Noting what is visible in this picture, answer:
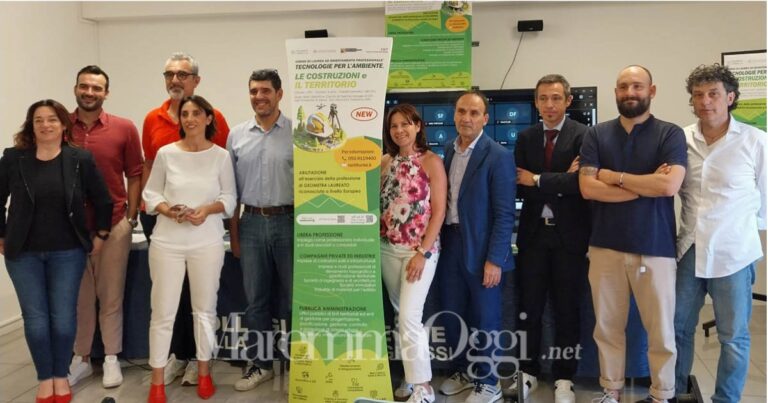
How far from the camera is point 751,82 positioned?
406 cm

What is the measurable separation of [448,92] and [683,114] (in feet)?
6.79

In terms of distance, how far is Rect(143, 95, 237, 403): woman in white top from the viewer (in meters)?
2.89

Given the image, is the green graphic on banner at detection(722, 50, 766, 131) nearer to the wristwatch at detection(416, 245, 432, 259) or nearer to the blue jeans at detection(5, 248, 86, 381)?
the wristwatch at detection(416, 245, 432, 259)

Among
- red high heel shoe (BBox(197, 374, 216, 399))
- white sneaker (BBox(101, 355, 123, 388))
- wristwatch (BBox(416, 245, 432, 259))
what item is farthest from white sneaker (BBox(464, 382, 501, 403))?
white sneaker (BBox(101, 355, 123, 388))

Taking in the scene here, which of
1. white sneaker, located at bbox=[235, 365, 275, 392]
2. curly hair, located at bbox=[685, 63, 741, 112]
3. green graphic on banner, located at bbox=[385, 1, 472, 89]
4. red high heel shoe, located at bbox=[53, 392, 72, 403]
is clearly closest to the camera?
curly hair, located at bbox=[685, 63, 741, 112]

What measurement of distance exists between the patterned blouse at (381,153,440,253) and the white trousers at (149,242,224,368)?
3.11 ft

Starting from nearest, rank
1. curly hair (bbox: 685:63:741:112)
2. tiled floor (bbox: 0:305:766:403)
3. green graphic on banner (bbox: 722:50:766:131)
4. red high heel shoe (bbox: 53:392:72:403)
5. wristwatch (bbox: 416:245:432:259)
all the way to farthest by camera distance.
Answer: curly hair (bbox: 685:63:741:112), wristwatch (bbox: 416:245:432:259), red high heel shoe (bbox: 53:392:72:403), tiled floor (bbox: 0:305:766:403), green graphic on banner (bbox: 722:50:766:131)

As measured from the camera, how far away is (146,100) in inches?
215

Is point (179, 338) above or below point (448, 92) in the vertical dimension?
below

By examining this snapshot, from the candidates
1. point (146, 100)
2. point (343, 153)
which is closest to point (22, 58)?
point (146, 100)

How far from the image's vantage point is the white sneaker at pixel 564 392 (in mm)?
2957

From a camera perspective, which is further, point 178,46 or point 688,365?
point 178,46

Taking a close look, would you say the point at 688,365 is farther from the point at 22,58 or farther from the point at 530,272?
the point at 22,58

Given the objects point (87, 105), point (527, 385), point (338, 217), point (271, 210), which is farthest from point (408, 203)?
point (87, 105)
